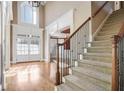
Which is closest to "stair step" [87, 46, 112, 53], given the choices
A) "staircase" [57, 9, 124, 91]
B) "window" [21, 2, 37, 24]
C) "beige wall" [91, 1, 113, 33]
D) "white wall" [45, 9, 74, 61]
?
"staircase" [57, 9, 124, 91]

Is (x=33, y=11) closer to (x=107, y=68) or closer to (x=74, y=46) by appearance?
(x=74, y=46)

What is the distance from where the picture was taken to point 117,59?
7.42 ft

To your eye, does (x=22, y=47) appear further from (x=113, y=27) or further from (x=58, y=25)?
(x=113, y=27)

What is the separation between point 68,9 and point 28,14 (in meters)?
4.88

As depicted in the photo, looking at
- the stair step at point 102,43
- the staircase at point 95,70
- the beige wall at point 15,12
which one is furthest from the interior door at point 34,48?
the stair step at point 102,43

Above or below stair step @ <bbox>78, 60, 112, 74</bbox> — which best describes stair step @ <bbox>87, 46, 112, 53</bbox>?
above

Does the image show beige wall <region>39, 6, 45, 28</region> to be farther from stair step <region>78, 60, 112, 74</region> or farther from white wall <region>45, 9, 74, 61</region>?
stair step <region>78, 60, 112, 74</region>

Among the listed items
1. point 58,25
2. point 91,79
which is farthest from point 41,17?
point 91,79

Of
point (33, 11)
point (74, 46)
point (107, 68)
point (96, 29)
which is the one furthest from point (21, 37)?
point (107, 68)

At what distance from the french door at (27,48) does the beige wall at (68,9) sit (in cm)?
172

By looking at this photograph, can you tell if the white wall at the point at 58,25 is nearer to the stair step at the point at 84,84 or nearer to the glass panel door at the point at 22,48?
the glass panel door at the point at 22,48

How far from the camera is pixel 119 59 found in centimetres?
229

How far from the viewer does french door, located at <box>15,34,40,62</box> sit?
34.4 ft

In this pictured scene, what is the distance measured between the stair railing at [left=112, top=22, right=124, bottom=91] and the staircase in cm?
42
